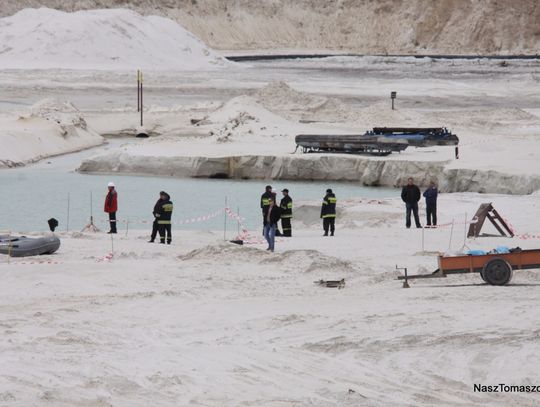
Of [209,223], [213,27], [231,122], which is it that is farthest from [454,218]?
[213,27]

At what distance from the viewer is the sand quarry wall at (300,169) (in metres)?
29.1

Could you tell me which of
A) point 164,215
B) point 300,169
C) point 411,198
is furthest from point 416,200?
point 300,169

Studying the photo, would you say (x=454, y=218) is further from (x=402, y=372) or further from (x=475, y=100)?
(x=475, y=100)

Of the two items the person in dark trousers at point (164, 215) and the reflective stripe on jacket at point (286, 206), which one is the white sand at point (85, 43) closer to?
the reflective stripe on jacket at point (286, 206)

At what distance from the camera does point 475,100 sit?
57.5 metres

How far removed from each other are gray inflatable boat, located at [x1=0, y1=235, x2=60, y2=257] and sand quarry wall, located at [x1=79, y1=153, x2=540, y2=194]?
13665 mm

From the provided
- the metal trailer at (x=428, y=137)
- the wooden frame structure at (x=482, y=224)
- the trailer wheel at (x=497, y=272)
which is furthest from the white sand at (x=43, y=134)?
the trailer wheel at (x=497, y=272)

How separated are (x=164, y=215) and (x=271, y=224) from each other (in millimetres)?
1879

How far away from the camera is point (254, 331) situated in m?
12.0

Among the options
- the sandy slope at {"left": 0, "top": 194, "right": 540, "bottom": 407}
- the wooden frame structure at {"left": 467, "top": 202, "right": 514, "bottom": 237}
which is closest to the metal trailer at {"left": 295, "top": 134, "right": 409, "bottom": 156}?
the wooden frame structure at {"left": 467, "top": 202, "right": 514, "bottom": 237}

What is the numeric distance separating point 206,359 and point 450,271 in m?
4.49

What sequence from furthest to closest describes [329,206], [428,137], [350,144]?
[428,137] → [350,144] → [329,206]

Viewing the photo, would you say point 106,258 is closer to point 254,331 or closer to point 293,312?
point 293,312

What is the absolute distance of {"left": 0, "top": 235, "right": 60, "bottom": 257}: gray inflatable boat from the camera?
16.5m
